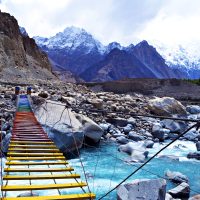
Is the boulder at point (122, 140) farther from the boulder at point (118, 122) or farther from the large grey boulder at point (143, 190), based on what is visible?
the large grey boulder at point (143, 190)

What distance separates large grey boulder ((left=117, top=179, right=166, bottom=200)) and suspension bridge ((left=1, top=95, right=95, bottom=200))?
0.90 metres

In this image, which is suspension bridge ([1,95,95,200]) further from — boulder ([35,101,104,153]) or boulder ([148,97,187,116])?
boulder ([148,97,187,116])

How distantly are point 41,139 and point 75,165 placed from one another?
2.79 m

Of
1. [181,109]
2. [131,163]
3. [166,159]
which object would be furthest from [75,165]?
[181,109]

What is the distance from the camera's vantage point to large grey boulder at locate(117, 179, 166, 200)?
7031 millimetres

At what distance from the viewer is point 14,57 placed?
55.7 m

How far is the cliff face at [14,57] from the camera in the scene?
50375mm

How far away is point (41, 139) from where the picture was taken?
9086 mm

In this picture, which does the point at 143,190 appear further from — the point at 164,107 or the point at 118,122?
the point at 164,107

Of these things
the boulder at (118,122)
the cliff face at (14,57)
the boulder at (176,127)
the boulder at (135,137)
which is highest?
the cliff face at (14,57)

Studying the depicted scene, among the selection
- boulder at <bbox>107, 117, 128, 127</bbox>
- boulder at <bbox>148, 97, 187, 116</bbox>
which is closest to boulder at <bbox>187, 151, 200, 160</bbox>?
boulder at <bbox>107, 117, 128, 127</bbox>

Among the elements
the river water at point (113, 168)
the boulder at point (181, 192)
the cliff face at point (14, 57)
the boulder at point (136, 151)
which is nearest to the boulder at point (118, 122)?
the river water at point (113, 168)

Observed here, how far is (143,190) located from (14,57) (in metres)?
A: 51.6

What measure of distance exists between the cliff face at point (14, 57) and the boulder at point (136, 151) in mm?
35000
